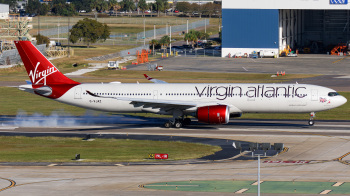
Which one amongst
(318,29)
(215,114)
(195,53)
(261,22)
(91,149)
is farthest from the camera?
(318,29)

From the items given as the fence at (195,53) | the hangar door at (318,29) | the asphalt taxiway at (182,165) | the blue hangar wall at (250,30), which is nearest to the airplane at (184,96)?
the asphalt taxiway at (182,165)

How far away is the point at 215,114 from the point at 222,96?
3.46 meters

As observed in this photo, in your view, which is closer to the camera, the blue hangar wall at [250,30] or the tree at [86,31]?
the blue hangar wall at [250,30]

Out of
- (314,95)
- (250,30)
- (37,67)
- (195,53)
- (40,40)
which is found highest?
(250,30)

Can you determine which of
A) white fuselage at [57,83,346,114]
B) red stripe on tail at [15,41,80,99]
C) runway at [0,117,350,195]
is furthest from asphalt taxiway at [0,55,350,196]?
red stripe on tail at [15,41,80,99]

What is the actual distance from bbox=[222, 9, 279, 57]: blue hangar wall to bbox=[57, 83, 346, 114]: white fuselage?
91157 mm

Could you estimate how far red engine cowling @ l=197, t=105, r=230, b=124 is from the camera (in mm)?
61500

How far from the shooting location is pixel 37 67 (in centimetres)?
6625

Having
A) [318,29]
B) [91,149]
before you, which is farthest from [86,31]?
[91,149]

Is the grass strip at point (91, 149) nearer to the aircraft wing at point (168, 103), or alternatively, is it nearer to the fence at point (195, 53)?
the aircraft wing at point (168, 103)

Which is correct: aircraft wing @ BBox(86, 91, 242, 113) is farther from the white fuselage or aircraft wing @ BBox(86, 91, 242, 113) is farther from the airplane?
the white fuselage

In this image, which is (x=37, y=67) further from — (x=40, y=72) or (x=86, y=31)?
(x=86, y=31)

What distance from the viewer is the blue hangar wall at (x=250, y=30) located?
504 ft

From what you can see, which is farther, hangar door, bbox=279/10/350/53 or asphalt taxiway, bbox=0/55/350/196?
hangar door, bbox=279/10/350/53
